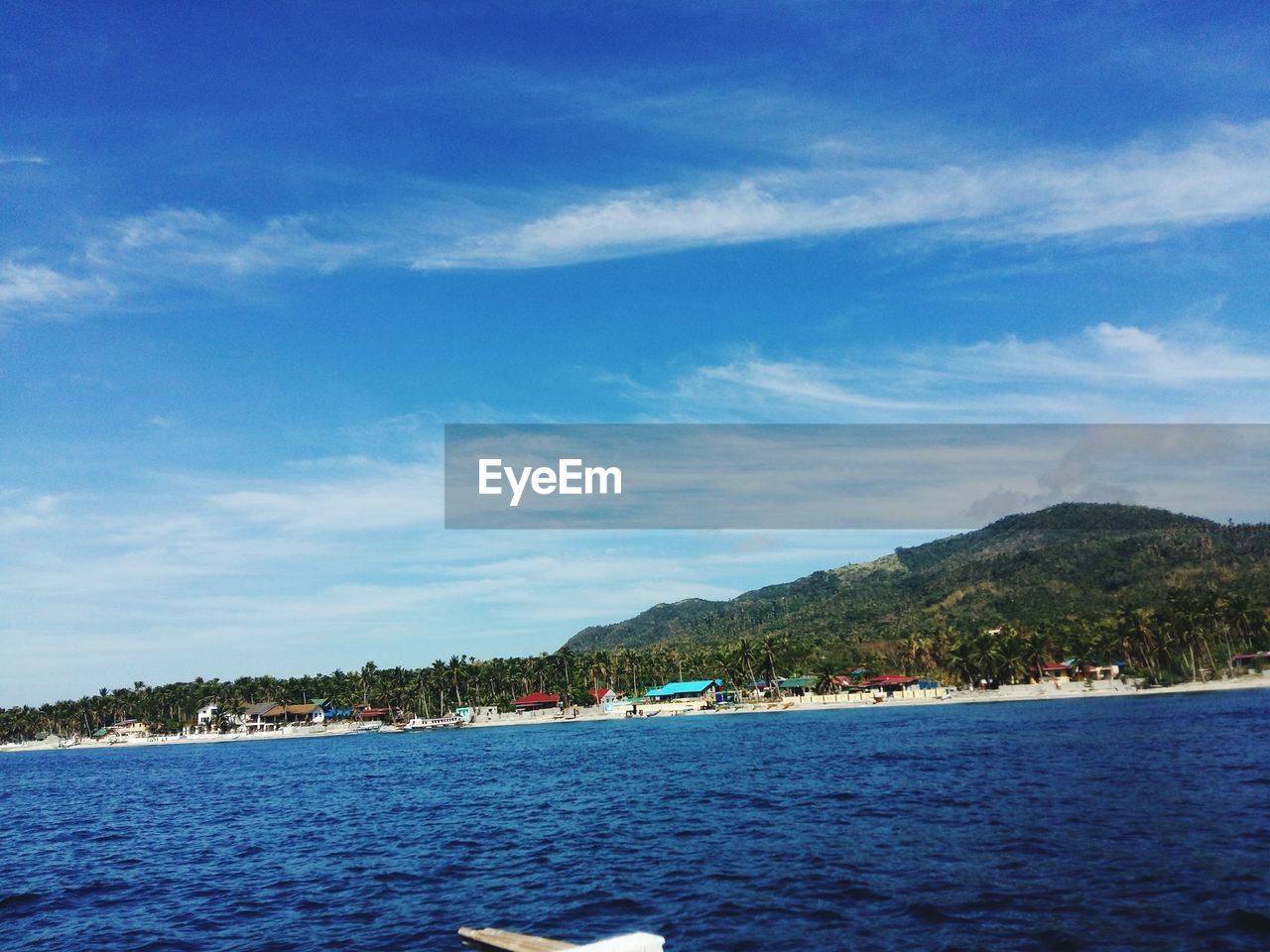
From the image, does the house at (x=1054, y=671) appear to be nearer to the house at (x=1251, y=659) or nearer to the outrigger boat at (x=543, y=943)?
the house at (x=1251, y=659)

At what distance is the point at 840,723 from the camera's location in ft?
382

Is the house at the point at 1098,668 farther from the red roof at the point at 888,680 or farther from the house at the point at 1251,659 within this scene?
the red roof at the point at 888,680

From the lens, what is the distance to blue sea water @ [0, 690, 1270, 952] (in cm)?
2231

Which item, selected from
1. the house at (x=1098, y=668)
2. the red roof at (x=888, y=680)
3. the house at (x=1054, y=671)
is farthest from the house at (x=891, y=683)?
the house at (x=1098, y=668)

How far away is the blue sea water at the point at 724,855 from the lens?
22.3 m

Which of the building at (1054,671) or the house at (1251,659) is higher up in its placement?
the house at (1251,659)

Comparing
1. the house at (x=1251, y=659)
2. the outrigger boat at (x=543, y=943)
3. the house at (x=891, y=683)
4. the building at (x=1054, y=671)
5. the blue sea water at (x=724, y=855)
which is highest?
the outrigger boat at (x=543, y=943)

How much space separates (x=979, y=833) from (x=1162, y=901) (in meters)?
11.3

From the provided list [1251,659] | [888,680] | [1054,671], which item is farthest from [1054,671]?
[1251,659]

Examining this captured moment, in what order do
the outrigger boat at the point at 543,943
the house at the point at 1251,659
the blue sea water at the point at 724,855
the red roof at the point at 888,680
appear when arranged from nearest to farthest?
the outrigger boat at the point at 543,943 → the blue sea water at the point at 724,855 → the house at the point at 1251,659 → the red roof at the point at 888,680

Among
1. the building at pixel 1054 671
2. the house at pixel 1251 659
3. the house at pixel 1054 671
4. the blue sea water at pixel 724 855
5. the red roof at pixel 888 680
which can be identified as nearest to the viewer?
the blue sea water at pixel 724 855

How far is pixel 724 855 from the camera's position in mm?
32594

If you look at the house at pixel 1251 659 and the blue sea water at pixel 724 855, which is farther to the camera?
the house at pixel 1251 659

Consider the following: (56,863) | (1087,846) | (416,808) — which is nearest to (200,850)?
(56,863)
